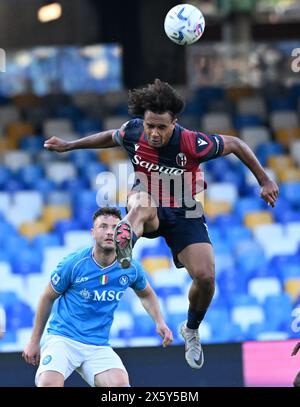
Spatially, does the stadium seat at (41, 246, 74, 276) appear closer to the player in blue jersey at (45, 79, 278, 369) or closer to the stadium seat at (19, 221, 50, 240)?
the stadium seat at (19, 221, 50, 240)

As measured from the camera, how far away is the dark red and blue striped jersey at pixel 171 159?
29.4 ft

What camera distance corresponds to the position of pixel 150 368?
37.8 ft

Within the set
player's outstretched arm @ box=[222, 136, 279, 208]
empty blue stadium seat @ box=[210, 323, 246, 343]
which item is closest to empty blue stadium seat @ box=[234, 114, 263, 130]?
empty blue stadium seat @ box=[210, 323, 246, 343]

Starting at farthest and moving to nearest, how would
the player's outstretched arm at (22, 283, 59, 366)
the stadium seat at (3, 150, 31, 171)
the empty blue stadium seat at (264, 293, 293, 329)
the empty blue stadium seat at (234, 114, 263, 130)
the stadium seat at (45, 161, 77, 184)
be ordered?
the empty blue stadium seat at (234, 114, 263, 130), the stadium seat at (3, 150, 31, 171), the stadium seat at (45, 161, 77, 184), the empty blue stadium seat at (264, 293, 293, 329), the player's outstretched arm at (22, 283, 59, 366)

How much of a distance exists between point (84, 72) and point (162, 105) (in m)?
10.2

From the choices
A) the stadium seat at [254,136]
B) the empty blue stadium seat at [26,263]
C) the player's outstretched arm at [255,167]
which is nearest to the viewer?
the player's outstretched arm at [255,167]

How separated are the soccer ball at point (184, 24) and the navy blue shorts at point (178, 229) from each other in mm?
1255

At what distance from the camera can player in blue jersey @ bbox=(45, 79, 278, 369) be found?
8.79 meters

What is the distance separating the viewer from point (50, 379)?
9.30 m

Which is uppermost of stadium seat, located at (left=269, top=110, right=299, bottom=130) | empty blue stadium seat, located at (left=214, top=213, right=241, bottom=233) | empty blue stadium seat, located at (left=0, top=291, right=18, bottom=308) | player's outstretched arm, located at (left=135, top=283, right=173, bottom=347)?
stadium seat, located at (left=269, top=110, right=299, bottom=130)

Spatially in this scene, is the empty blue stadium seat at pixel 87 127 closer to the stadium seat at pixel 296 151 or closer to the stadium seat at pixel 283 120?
the stadium seat at pixel 283 120

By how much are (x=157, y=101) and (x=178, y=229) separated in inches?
40.5

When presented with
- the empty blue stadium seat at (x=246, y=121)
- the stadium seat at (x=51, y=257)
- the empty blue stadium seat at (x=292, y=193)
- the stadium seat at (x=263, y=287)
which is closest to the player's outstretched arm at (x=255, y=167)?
the stadium seat at (x=263, y=287)
